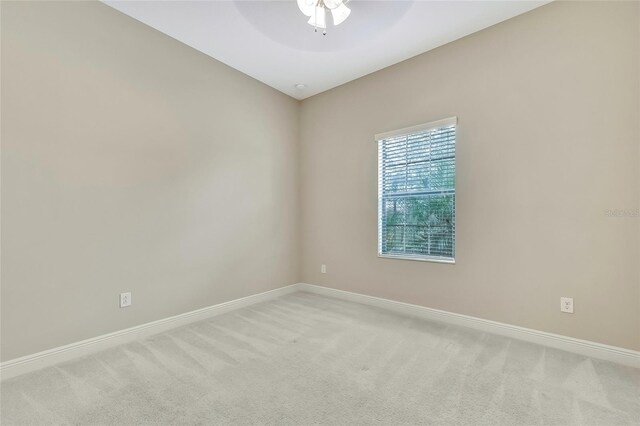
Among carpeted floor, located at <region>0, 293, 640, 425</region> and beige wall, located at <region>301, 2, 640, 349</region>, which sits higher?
beige wall, located at <region>301, 2, 640, 349</region>

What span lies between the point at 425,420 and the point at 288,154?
11.3 feet

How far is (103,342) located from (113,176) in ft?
4.55

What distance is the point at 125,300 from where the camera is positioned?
2.46m

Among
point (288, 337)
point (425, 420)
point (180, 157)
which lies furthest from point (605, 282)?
point (180, 157)

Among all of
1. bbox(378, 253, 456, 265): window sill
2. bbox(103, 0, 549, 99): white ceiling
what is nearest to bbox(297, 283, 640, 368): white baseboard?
bbox(378, 253, 456, 265): window sill

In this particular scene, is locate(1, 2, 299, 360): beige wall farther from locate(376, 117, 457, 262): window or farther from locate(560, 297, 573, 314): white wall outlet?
locate(560, 297, 573, 314): white wall outlet

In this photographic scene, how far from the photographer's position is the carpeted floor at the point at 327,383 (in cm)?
153

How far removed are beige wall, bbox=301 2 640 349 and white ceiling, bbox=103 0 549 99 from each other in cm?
22

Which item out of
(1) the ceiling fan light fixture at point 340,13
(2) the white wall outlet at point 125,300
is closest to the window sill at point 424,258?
(1) the ceiling fan light fixture at point 340,13

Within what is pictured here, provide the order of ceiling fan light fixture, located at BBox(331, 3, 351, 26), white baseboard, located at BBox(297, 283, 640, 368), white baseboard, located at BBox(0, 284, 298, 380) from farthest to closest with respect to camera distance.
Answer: ceiling fan light fixture, located at BBox(331, 3, 351, 26) → white baseboard, located at BBox(297, 283, 640, 368) → white baseboard, located at BBox(0, 284, 298, 380)

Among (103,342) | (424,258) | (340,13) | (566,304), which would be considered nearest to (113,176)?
(103,342)

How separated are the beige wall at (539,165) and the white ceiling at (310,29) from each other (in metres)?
0.22

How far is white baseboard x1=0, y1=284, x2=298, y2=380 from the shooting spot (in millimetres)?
1936

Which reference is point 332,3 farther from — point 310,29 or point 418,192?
point 418,192
